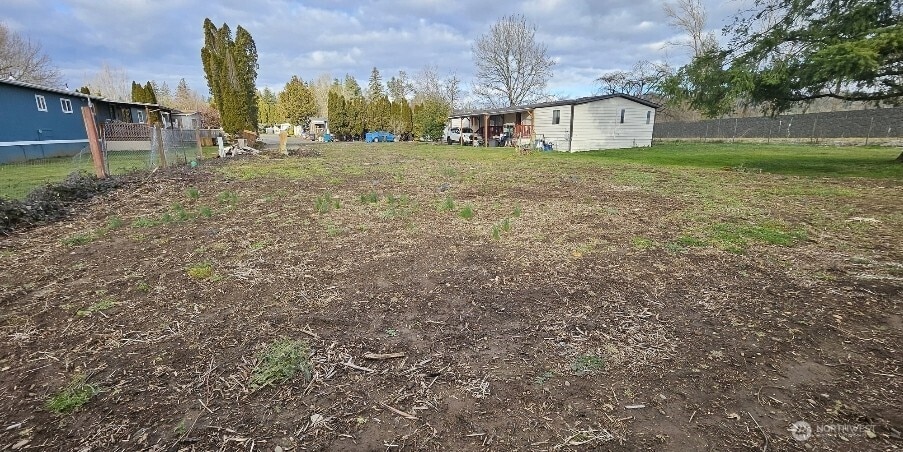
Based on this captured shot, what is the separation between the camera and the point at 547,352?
2.65m

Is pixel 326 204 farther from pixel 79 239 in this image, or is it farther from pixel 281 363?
pixel 281 363

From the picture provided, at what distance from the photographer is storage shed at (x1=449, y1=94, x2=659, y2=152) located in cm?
2391

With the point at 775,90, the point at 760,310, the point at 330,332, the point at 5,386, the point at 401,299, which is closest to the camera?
the point at 5,386

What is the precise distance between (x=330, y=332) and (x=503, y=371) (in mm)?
1306

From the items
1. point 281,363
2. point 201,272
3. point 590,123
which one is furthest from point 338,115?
point 281,363

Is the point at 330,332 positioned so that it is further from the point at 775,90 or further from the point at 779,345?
the point at 775,90

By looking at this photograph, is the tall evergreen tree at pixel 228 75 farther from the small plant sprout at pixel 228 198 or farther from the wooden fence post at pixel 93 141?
the small plant sprout at pixel 228 198

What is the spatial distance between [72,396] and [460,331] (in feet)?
7.57

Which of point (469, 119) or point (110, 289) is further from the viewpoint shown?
point (469, 119)

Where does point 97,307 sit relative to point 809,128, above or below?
below

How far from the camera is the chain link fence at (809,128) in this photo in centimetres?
2338

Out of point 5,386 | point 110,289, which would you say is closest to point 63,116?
point 110,289

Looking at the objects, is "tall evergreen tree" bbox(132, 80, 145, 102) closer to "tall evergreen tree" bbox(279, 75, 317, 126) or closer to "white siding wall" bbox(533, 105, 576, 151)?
"tall evergreen tree" bbox(279, 75, 317, 126)

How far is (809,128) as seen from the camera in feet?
89.5
